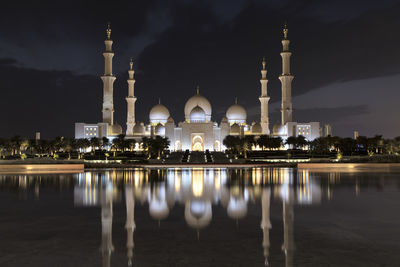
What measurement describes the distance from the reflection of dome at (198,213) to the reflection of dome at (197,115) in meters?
50.2

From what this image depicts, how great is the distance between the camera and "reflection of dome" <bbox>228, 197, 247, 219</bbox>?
27.4 feet

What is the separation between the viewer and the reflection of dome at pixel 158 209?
27.1ft

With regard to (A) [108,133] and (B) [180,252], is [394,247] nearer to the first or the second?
(B) [180,252]

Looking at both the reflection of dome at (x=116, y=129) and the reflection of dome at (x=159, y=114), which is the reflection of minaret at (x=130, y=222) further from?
the reflection of dome at (x=159, y=114)

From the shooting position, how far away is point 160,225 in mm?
7348

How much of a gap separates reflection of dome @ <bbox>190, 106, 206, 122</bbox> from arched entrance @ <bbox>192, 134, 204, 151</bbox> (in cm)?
257

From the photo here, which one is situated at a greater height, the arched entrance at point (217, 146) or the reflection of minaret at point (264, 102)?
the reflection of minaret at point (264, 102)

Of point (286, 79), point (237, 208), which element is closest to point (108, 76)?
point (286, 79)

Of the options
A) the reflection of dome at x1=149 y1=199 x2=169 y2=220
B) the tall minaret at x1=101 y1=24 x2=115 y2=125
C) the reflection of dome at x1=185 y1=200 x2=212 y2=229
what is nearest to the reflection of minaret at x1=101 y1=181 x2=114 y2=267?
the reflection of dome at x1=149 y1=199 x2=169 y2=220

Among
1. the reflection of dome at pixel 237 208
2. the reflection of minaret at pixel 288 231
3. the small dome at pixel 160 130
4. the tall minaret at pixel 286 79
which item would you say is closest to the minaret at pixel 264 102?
the tall minaret at pixel 286 79

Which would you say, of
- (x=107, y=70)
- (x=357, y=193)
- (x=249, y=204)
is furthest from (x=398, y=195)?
(x=107, y=70)

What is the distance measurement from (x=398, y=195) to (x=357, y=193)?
3.87 ft

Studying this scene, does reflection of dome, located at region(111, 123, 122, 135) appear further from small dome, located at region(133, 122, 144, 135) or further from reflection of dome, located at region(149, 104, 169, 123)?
reflection of dome, located at region(149, 104, 169, 123)

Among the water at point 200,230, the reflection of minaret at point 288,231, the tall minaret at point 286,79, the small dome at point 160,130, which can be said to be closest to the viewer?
the water at point 200,230
